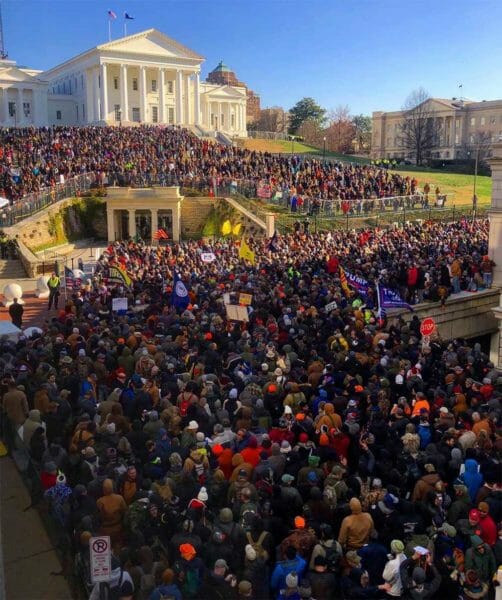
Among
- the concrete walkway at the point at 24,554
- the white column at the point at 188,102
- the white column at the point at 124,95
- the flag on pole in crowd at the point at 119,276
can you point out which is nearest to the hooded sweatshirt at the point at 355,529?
the concrete walkway at the point at 24,554

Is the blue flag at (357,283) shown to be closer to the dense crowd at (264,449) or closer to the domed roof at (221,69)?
the dense crowd at (264,449)

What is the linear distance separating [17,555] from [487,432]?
22.6 feet

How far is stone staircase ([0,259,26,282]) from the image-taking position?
88.1 feet

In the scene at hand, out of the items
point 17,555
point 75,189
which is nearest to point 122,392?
point 17,555

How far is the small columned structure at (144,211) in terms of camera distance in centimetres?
3797

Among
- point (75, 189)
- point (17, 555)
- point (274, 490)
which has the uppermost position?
point (75, 189)

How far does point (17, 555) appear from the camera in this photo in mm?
8602

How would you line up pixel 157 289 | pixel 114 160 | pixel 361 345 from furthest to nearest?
pixel 114 160 → pixel 157 289 → pixel 361 345

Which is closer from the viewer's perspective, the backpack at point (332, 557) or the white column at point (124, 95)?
the backpack at point (332, 557)

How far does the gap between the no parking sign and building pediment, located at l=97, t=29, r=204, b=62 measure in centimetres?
6966

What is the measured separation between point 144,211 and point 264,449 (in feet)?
103

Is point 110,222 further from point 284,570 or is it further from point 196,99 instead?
point 196,99

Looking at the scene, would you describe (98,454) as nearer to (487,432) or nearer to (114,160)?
(487,432)

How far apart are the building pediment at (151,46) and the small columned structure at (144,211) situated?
1465 inches
